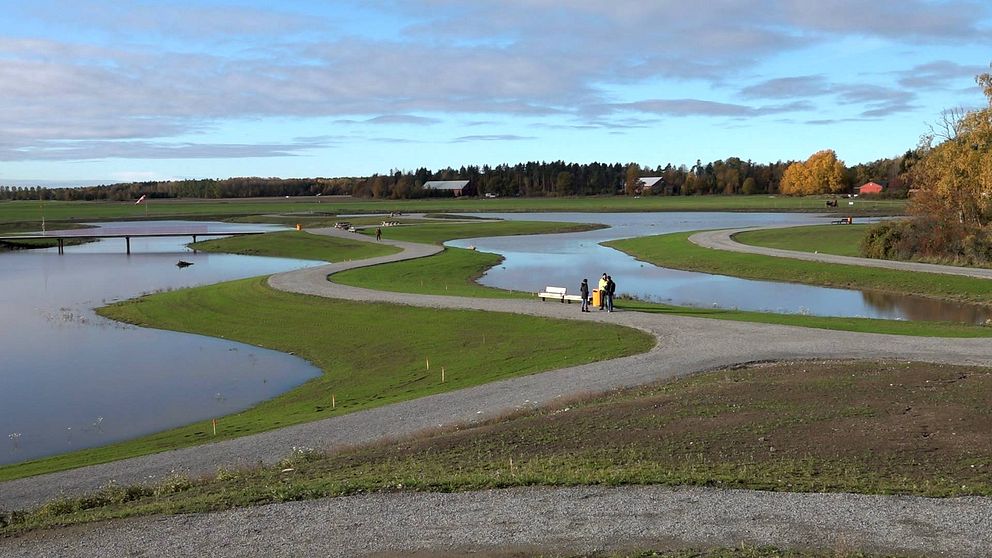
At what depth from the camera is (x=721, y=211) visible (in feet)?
407

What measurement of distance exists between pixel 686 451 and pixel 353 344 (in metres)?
17.1

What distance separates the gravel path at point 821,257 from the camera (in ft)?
142

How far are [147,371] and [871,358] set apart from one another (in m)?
19.1

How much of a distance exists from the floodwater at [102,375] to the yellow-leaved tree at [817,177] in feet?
492

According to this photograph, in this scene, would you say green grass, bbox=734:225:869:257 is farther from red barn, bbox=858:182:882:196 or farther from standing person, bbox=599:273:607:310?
red barn, bbox=858:182:882:196

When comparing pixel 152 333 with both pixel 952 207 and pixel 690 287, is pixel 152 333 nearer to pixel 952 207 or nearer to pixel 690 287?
pixel 690 287

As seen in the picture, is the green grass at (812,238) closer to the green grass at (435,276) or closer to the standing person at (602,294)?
the green grass at (435,276)

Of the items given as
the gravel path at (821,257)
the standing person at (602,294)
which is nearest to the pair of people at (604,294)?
the standing person at (602,294)

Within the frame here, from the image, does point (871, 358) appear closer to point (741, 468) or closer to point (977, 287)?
point (741, 468)

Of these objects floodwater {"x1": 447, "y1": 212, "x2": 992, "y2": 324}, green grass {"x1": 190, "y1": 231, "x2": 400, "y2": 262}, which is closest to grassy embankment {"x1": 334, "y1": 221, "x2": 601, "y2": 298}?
floodwater {"x1": 447, "y1": 212, "x2": 992, "y2": 324}

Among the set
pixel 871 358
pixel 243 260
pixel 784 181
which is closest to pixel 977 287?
pixel 871 358

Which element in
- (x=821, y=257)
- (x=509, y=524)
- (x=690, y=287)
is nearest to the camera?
(x=509, y=524)

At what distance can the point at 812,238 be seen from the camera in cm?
6450

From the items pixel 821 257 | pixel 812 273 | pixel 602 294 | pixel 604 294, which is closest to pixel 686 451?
pixel 604 294
